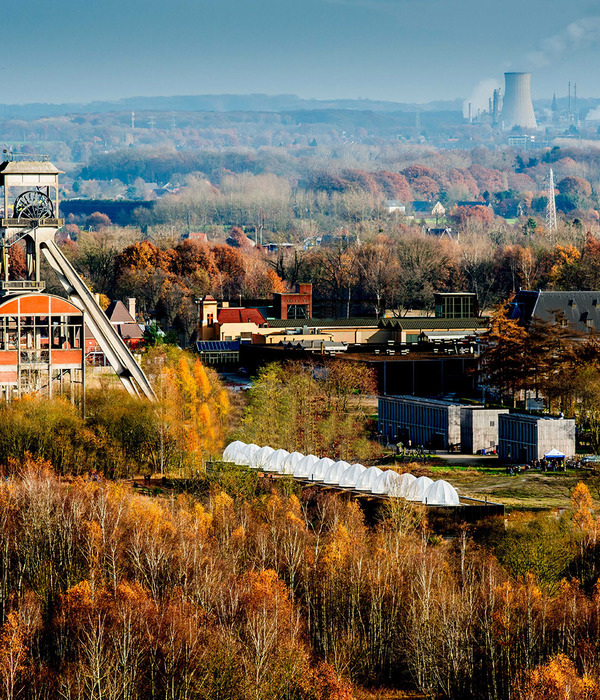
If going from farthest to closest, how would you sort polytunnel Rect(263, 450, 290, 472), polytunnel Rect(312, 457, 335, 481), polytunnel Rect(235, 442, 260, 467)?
polytunnel Rect(235, 442, 260, 467), polytunnel Rect(263, 450, 290, 472), polytunnel Rect(312, 457, 335, 481)

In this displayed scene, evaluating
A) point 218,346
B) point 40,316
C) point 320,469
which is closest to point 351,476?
point 320,469

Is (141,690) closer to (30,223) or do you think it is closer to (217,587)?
(217,587)

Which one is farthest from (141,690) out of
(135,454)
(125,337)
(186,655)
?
(125,337)

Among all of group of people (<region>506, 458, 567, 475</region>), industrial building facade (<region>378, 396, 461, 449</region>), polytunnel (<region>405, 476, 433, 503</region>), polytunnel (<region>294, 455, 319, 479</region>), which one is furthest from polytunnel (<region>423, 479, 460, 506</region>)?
industrial building facade (<region>378, 396, 461, 449</region>)

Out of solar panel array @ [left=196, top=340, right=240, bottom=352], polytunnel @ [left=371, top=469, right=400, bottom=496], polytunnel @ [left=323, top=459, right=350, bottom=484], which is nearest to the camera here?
polytunnel @ [left=371, top=469, right=400, bottom=496]

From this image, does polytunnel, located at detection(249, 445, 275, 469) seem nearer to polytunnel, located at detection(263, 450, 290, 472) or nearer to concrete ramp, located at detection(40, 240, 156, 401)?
polytunnel, located at detection(263, 450, 290, 472)

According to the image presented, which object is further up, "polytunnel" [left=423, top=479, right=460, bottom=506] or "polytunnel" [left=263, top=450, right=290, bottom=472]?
"polytunnel" [left=263, top=450, right=290, bottom=472]

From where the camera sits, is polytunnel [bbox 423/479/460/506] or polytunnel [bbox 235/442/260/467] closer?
polytunnel [bbox 423/479/460/506]
